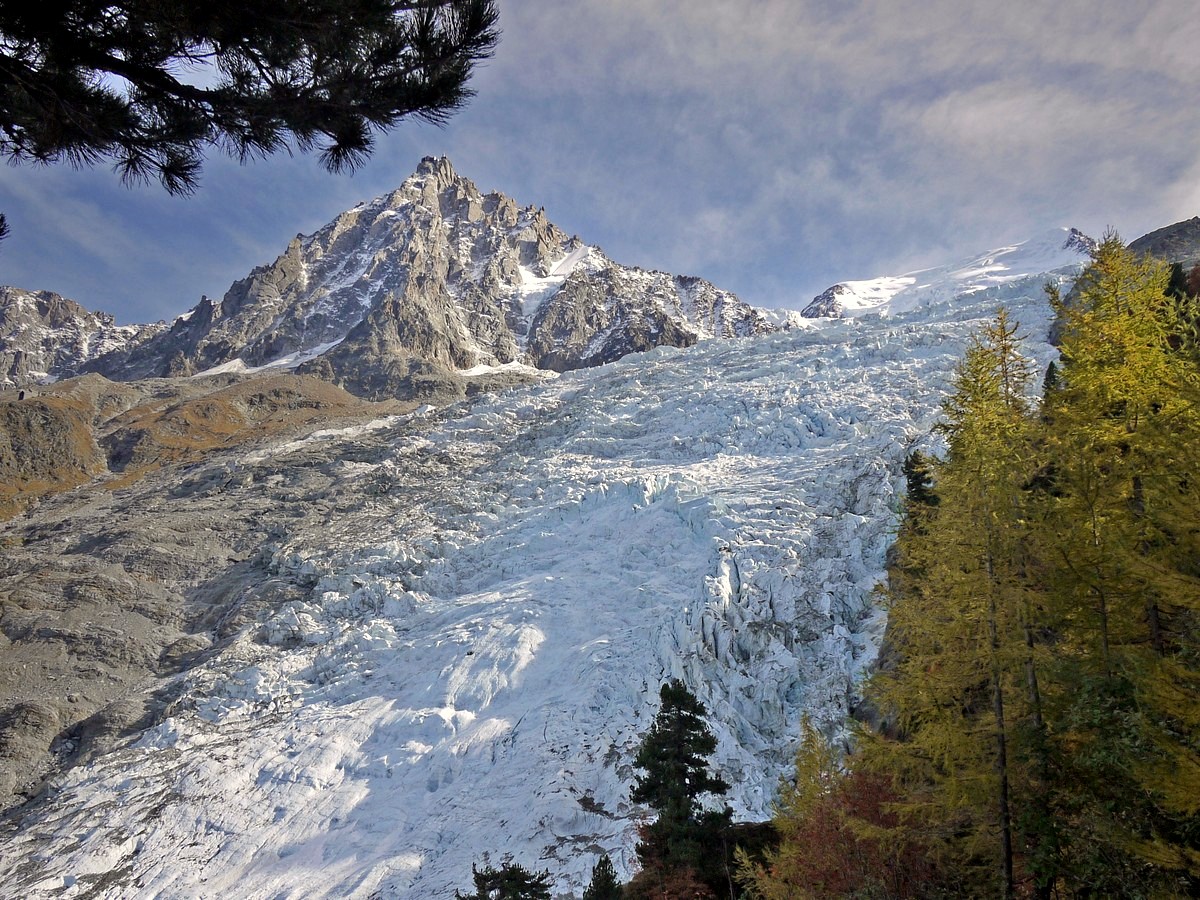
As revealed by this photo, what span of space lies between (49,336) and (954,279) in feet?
825

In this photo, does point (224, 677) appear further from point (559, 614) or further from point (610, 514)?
point (610, 514)

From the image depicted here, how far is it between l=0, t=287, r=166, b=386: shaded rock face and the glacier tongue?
606 feet

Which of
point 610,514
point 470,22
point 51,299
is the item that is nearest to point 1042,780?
point 470,22

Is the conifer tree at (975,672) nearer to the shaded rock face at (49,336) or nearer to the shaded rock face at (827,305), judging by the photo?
the shaded rock face at (827,305)

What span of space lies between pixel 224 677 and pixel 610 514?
21391mm

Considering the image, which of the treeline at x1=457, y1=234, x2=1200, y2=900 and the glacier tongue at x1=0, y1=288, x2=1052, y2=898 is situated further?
the glacier tongue at x1=0, y1=288, x2=1052, y2=898

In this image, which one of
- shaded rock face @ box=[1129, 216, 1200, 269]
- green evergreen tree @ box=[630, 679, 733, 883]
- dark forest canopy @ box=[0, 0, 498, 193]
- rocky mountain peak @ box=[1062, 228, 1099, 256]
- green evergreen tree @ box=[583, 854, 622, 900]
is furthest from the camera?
rocky mountain peak @ box=[1062, 228, 1099, 256]

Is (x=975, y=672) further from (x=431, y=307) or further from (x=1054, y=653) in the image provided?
(x=431, y=307)

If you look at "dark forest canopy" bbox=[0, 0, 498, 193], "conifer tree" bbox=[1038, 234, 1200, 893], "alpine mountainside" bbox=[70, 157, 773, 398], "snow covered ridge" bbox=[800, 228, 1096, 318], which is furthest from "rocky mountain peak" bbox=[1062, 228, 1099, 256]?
"dark forest canopy" bbox=[0, 0, 498, 193]

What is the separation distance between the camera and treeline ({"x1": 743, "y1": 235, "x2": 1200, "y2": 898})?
5461mm

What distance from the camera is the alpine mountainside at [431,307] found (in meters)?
136

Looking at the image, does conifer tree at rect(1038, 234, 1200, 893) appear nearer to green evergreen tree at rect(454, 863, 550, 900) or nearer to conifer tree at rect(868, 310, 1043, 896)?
conifer tree at rect(868, 310, 1043, 896)

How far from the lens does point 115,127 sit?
15.8ft

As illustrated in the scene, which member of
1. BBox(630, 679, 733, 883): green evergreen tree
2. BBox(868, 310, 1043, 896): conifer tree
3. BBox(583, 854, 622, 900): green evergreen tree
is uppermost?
BBox(868, 310, 1043, 896): conifer tree
